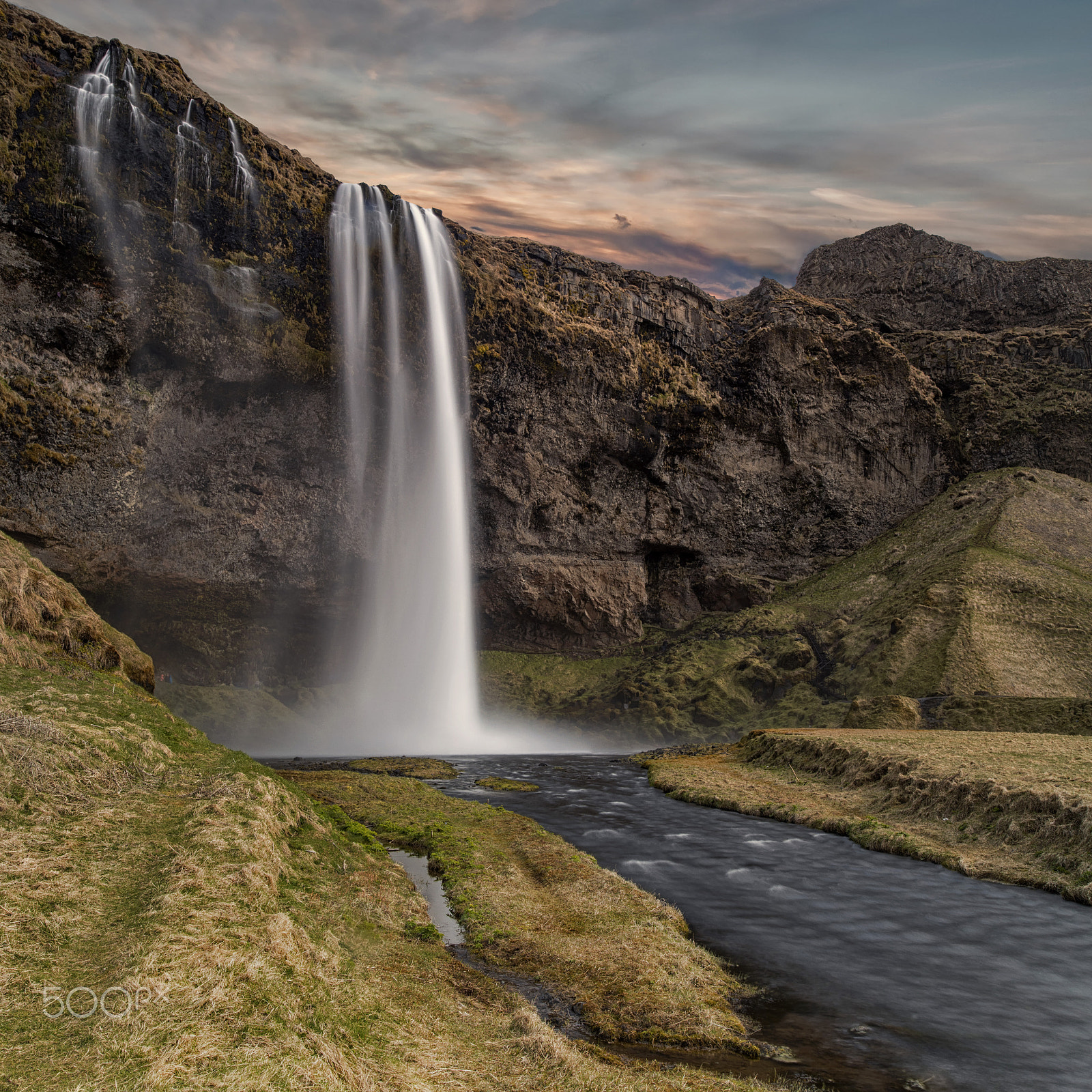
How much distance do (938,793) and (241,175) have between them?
73.4m

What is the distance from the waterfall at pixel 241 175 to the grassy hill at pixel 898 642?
191ft

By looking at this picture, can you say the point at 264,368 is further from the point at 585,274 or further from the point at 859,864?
the point at 859,864

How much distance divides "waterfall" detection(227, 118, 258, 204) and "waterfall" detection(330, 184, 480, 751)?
25.0 feet

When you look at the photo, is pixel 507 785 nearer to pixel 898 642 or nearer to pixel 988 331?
pixel 898 642

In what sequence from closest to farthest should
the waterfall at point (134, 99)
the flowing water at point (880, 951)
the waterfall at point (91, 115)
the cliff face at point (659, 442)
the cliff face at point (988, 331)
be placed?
the flowing water at point (880, 951) < the waterfall at point (91, 115) < the waterfall at point (134, 99) < the cliff face at point (659, 442) < the cliff face at point (988, 331)

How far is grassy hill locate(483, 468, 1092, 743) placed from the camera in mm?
63906

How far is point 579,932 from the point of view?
52.9 ft

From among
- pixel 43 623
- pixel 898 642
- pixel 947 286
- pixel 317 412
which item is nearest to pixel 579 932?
pixel 43 623

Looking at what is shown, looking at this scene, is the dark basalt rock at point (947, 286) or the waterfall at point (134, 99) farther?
the dark basalt rock at point (947, 286)

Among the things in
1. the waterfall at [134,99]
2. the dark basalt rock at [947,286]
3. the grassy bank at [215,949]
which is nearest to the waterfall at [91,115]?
the waterfall at [134,99]

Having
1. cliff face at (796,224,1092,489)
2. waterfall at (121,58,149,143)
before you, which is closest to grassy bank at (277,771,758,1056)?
waterfall at (121,58,149,143)

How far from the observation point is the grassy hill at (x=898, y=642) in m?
63.9

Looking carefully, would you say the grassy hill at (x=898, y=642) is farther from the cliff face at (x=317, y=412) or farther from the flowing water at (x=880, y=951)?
the flowing water at (x=880, y=951)

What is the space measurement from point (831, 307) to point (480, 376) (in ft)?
220
